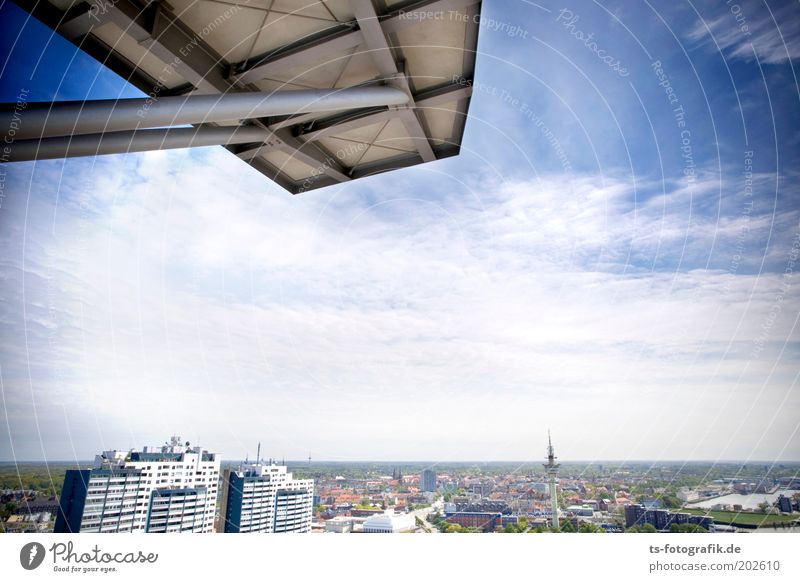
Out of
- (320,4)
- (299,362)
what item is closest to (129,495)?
(299,362)

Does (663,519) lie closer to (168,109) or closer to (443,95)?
(443,95)

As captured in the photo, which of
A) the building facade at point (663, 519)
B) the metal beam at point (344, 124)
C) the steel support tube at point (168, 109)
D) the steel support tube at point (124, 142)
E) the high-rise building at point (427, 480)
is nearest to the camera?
the steel support tube at point (168, 109)

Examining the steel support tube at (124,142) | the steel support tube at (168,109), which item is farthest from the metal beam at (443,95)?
the steel support tube at (124,142)

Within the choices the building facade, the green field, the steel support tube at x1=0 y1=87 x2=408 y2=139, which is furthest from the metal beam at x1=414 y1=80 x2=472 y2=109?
the green field

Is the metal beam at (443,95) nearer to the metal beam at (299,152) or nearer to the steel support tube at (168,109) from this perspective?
the steel support tube at (168,109)

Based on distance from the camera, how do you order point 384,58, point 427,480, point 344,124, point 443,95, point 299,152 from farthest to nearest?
point 299,152
point 427,480
point 344,124
point 443,95
point 384,58

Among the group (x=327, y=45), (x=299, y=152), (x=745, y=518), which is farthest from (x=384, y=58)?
(x=745, y=518)

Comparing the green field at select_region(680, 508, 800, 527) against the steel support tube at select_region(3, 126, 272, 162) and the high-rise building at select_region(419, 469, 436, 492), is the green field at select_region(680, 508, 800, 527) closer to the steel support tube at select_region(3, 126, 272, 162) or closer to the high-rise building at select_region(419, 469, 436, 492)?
the high-rise building at select_region(419, 469, 436, 492)
